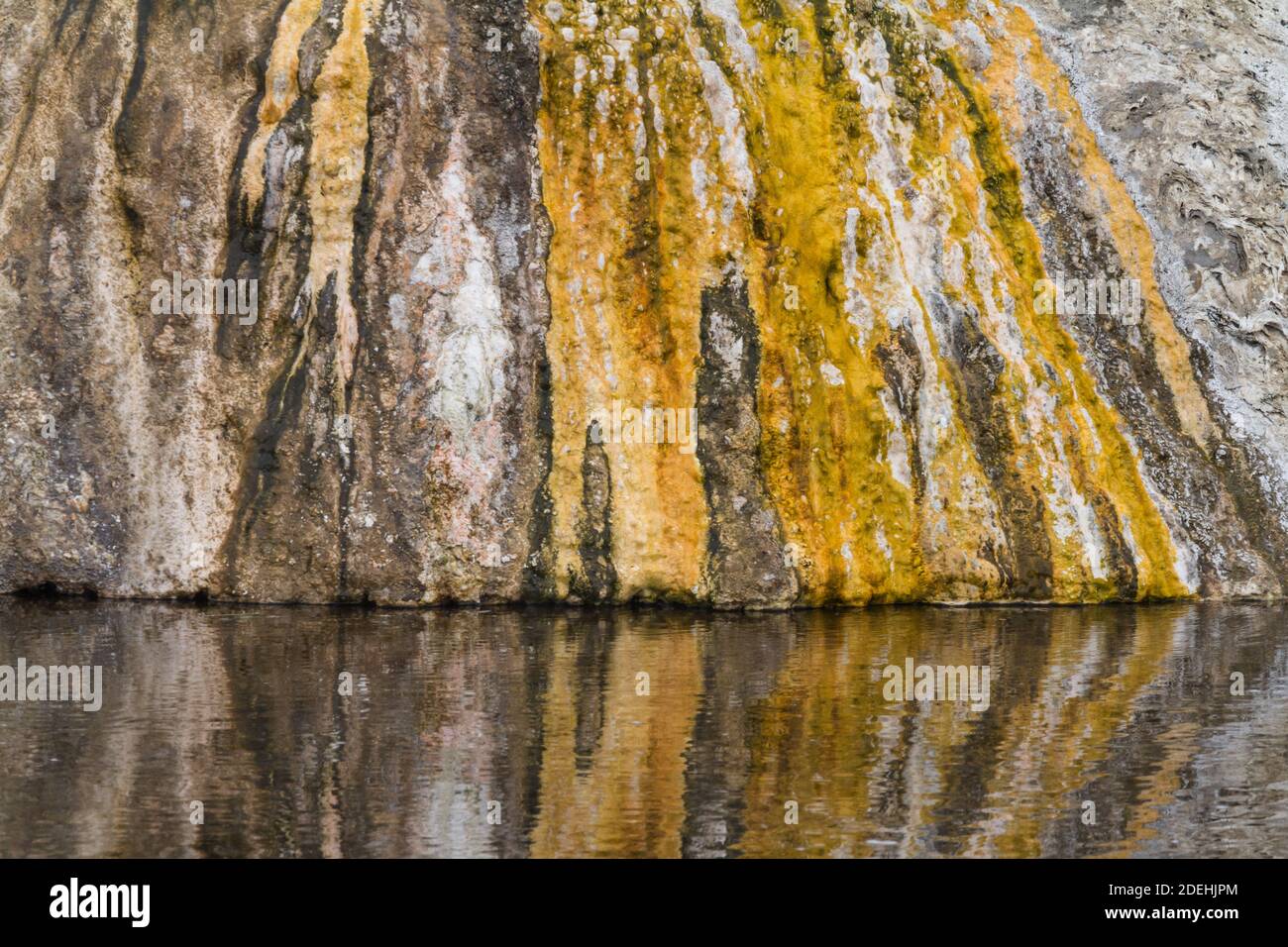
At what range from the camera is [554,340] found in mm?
25391

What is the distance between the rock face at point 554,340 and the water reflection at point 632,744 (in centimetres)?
280

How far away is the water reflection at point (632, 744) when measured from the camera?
453 inches

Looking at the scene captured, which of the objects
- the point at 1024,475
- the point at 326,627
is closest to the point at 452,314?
the point at 326,627

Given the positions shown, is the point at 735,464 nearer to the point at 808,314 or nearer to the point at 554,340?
the point at 808,314

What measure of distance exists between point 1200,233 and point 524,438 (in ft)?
40.4

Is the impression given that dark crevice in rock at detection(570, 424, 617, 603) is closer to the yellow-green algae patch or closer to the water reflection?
the yellow-green algae patch

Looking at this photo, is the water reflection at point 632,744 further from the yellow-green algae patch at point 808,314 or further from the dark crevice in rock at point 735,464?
the yellow-green algae patch at point 808,314

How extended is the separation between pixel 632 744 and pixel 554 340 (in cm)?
1191

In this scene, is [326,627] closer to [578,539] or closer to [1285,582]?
[578,539]

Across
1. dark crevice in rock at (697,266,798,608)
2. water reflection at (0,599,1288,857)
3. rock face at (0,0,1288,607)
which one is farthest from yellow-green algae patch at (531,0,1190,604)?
water reflection at (0,599,1288,857)

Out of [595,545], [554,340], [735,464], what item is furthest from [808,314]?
[595,545]

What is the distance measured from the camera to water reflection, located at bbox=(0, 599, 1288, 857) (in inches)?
453

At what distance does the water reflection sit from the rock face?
280 centimetres

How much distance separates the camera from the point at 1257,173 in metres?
29.6
